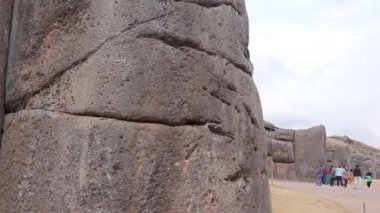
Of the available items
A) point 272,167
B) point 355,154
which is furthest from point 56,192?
point 355,154

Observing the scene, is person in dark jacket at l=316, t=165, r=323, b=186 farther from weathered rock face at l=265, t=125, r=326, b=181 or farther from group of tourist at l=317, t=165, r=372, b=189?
weathered rock face at l=265, t=125, r=326, b=181

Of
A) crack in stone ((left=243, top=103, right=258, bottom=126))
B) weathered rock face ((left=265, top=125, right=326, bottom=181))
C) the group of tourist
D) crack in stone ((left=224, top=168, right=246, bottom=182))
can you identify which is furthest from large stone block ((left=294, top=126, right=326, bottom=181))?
crack in stone ((left=224, top=168, right=246, bottom=182))

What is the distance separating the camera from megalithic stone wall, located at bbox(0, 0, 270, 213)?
13.0ft

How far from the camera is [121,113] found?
13.2ft

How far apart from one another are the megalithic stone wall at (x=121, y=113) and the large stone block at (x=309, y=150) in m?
24.3

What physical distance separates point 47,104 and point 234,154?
1.59 meters

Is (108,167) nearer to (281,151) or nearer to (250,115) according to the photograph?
(250,115)

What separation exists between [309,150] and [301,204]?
13392 millimetres

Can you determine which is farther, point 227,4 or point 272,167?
point 272,167

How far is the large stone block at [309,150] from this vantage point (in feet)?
91.8

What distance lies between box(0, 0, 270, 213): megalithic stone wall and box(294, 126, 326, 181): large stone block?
955 inches

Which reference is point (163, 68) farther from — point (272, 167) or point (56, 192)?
point (272, 167)

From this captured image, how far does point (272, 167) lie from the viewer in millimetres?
27594

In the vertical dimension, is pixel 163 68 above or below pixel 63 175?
above
